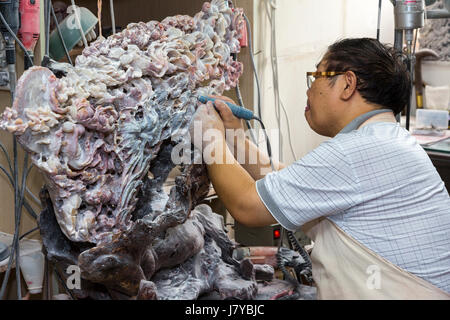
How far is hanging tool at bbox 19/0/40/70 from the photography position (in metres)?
1.18

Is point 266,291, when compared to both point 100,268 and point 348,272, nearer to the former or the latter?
point 348,272

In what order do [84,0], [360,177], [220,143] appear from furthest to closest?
[84,0] → [220,143] → [360,177]

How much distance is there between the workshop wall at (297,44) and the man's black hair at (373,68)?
0.64 m

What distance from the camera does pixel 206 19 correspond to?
1470 mm

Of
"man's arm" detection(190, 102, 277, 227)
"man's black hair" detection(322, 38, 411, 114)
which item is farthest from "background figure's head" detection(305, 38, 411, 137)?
"man's arm" detection(190, 102, 277, 227)

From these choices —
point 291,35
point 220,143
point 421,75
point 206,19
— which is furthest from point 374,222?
point 421,75

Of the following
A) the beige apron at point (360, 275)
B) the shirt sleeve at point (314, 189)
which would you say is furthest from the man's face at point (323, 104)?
the beige apron at point (360, 275)

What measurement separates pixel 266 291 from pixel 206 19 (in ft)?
2.38

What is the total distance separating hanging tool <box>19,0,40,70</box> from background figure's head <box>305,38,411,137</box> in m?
0.64

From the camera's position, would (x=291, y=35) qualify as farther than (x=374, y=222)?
Yes

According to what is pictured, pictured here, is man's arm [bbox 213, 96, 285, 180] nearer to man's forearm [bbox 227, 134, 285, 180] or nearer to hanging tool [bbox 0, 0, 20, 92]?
man's forearm [bbox 227, 134, 285, 180]

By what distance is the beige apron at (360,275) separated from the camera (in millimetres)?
1155

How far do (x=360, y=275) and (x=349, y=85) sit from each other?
42cm

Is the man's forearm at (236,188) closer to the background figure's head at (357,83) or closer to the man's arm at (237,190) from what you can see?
the man's arm at (237,190)
